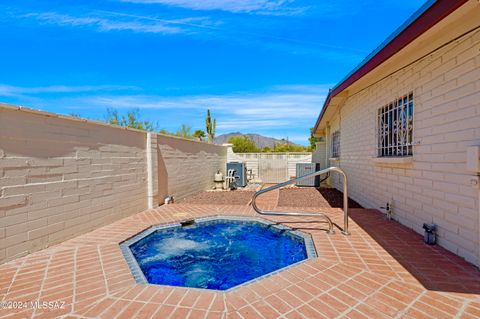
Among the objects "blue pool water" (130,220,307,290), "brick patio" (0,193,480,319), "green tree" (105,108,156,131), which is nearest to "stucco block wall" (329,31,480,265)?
"brick patio" (0,193,480,319)

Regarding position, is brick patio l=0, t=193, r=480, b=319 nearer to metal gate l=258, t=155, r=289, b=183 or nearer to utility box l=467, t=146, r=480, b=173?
utility box l=467, t=146, r=480, b=173

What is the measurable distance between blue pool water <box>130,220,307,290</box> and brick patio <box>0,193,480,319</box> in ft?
1.84

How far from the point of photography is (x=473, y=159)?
263 cm

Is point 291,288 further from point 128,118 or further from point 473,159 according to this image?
point 128,118

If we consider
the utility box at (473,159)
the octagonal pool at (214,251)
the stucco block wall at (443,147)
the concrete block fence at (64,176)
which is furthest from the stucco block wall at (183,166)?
the utility box at (473,159)

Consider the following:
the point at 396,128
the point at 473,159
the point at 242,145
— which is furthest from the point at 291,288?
the point at 242,145

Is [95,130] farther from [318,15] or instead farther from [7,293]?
[318,15]

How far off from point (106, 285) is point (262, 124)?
43.2 metres

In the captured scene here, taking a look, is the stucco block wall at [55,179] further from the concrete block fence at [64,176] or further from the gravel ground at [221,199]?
the gravel ground at [221,199]

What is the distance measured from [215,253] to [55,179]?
2.86 meters

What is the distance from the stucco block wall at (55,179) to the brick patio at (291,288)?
414 mm

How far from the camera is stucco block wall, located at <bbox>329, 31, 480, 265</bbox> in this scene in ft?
9.30

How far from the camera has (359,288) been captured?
7.73ft

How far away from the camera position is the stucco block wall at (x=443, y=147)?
2.83m
